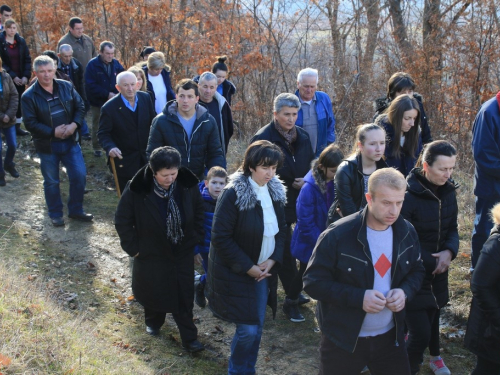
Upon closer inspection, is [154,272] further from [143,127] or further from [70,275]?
[143,127]

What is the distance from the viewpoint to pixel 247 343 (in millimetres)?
4410

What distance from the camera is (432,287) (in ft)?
16.0

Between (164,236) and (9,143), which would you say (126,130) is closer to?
(164,236)

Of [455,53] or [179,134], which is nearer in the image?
[179,134]

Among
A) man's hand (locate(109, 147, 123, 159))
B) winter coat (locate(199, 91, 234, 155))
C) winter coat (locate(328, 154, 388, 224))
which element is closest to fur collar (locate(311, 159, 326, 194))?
winter coat (locate(328, 154, 388, 224))

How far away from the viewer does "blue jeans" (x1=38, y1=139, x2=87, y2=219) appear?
7789mm

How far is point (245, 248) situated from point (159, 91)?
5204 millimetres

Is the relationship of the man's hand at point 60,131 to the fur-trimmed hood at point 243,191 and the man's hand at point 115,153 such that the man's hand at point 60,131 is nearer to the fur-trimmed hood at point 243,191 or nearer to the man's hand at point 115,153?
the man's hand at point 115,153

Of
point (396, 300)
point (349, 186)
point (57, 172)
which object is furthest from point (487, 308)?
point (57, 172)

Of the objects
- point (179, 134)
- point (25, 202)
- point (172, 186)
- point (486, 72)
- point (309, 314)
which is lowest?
point (309, 314)

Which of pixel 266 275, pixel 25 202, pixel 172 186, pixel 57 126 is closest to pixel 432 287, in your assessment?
pixel 266 275

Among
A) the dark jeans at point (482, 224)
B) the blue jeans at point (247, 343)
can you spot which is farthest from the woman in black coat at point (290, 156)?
the dark jeans at point (482, 224)

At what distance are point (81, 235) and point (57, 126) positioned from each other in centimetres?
159

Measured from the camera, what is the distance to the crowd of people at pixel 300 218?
3543mm
